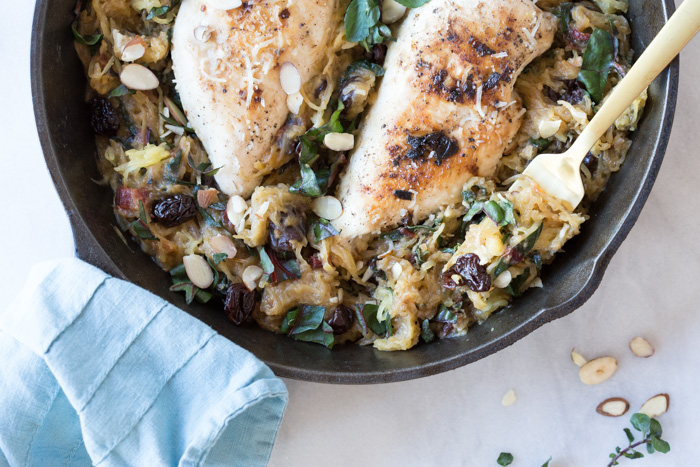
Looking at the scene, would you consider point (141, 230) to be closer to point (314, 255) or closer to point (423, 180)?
point (314, 255)

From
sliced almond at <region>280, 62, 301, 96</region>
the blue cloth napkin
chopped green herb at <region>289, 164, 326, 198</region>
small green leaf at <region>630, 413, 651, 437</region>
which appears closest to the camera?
the blue cloth napkin

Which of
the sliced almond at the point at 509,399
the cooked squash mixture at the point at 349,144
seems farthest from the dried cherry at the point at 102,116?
the sliced almond at the point at 509,399

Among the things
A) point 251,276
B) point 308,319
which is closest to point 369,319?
point 308,319

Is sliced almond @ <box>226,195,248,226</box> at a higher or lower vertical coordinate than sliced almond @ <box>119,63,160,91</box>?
lower

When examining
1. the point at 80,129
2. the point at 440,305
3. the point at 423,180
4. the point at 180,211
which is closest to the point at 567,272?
the point at 440,305

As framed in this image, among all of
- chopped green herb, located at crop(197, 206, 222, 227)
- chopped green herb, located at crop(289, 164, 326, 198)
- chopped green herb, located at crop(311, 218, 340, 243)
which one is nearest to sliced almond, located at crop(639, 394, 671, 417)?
chopped green herb, located at crop(311, 218, 340, 243)

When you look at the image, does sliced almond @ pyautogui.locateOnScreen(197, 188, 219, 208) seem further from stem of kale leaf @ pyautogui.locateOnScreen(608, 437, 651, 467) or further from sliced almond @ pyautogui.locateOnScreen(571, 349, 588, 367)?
stem of kale leaf @ pyautogui.locateOnScreen(608, 437, 651, 467)

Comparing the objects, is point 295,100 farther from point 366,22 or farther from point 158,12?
point 158,12
